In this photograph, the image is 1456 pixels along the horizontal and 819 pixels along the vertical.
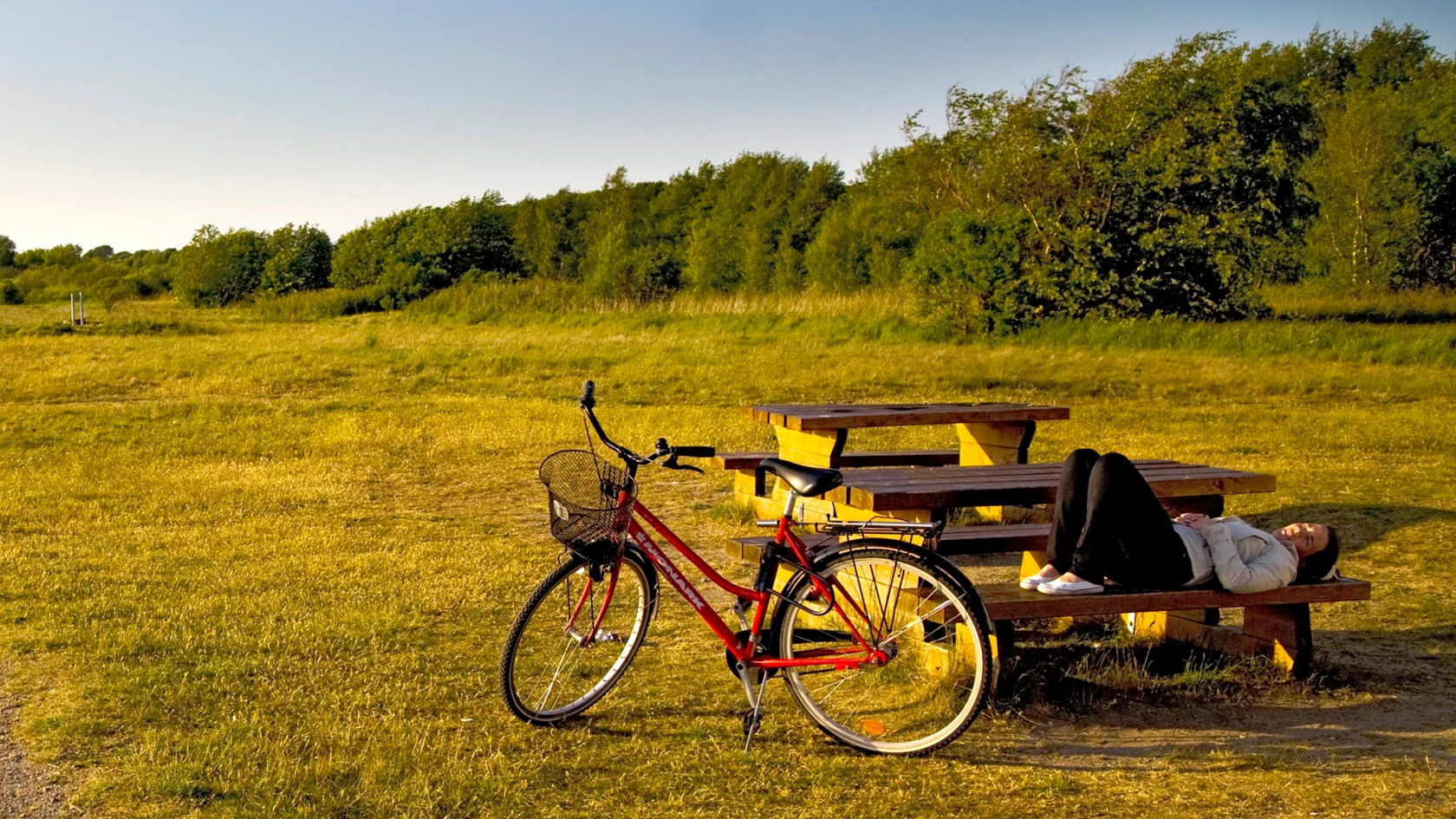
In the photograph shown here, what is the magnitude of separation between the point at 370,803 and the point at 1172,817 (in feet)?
7.76

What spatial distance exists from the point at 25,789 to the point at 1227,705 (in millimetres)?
4153

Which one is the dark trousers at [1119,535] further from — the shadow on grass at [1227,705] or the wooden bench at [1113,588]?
the shadow on grass at [1227,705]

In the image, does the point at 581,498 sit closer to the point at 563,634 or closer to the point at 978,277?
the point at 563,634

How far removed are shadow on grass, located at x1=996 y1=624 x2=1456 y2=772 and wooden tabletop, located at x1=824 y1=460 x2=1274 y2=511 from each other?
0.69 metres

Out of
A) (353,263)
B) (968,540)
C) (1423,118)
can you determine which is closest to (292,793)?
(968,540)

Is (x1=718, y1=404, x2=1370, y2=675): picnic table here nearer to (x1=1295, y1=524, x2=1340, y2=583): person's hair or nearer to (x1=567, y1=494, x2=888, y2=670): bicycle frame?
(x1=1295, y1=524, x2=1340, y2=583): person's hair

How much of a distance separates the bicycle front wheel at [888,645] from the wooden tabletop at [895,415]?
2810mm

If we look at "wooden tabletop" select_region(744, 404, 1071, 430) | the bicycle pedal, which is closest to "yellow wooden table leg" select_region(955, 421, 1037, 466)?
"wooden tabletop" select_region(744, 404, 1071, 430)

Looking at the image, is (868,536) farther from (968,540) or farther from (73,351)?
(73,351)

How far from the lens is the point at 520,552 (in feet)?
25.8

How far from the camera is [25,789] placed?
4.02 meters

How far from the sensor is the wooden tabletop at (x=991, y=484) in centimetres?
525

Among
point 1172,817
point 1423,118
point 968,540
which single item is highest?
point 1423,118

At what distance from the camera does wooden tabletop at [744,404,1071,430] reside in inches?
306
